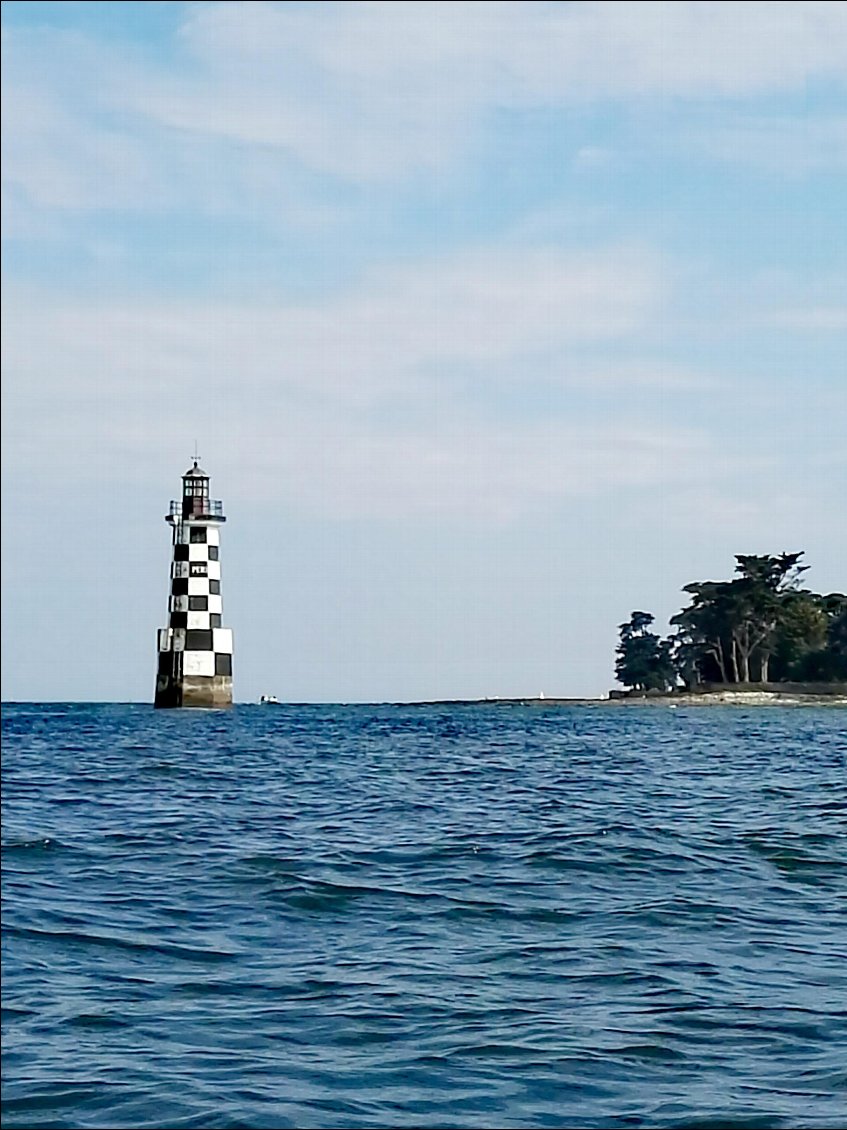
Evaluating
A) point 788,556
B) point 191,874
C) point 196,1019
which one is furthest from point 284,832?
point 788,556

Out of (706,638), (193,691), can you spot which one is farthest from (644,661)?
(193,691)

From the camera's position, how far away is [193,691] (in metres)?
61.0

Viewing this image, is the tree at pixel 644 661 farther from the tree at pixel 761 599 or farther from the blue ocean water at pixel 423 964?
the blue ocean water at pixel 423 964

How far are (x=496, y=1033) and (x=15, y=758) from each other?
2710cm

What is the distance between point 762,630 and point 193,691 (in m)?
64.3

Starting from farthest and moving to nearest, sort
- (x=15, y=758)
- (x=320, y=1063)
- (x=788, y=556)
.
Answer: (x=788, y=556) → (x=15, y=758) → (x=320, y=1063)

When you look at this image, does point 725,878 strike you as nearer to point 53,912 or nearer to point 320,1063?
point 53,912

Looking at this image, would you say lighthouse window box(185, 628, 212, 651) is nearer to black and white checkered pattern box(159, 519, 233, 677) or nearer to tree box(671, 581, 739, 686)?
black and white checkered pattern box(159, 519, 233, 677)

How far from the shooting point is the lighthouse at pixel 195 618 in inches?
2327

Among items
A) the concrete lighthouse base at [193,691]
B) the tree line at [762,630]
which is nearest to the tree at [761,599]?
the tree line at [762,630]

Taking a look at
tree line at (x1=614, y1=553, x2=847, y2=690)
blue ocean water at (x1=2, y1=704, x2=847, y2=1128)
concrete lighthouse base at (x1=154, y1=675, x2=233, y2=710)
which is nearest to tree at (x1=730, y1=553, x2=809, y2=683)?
tree line at (x1=614, y1=553, x2=847, y2=690)

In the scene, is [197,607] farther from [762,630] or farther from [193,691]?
Result: [762,630]

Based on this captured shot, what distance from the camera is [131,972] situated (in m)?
8.85

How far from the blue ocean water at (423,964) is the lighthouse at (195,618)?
38.8m
